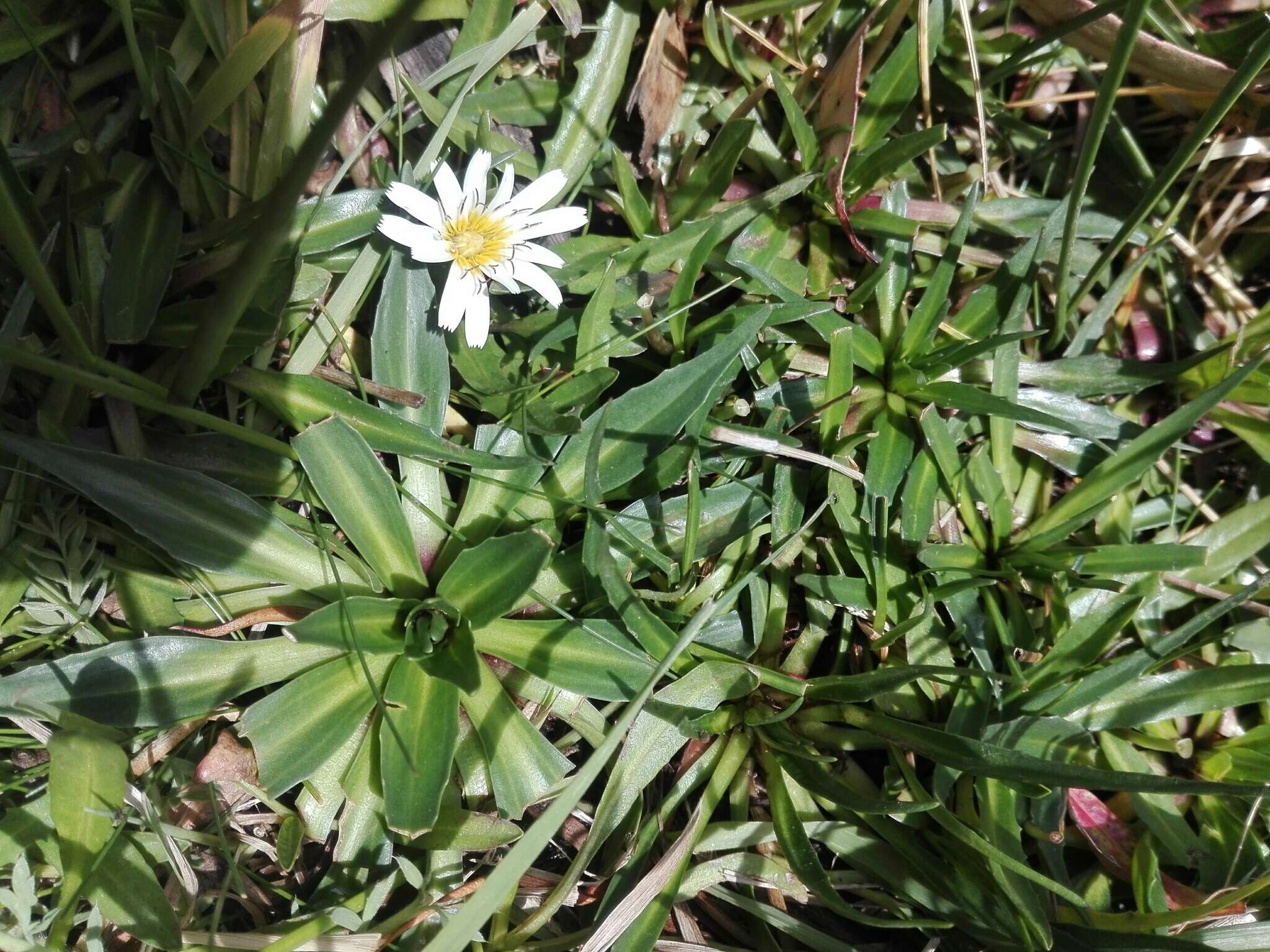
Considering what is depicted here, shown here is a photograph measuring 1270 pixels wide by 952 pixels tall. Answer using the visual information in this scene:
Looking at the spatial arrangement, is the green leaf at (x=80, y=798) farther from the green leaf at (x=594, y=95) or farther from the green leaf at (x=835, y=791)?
the green leaf at (x=594, y=95)

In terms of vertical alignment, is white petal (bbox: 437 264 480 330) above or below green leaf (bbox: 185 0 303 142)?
below

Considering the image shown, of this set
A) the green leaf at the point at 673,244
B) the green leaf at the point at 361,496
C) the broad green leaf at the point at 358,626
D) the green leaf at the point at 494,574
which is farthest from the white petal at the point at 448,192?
the broad green leaf at the point at 358,626

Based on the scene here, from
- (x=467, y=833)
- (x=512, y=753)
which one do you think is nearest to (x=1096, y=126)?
(x=512, y=753)

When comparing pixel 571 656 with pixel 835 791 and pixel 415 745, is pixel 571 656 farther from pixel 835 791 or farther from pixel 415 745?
pixel 835 791

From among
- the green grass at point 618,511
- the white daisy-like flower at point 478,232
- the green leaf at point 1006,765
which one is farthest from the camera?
the white daisy-like flower at point 478,232

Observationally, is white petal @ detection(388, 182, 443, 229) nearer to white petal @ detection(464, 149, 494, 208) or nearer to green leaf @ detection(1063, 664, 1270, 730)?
white petal @ detection(464, 149, 494, 208)

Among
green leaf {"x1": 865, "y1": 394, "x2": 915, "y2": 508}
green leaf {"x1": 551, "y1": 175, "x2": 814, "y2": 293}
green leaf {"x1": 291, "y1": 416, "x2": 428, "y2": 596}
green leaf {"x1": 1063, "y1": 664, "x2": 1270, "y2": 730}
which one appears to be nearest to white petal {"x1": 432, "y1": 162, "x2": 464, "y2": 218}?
green leaf {"x1": 551, "y1": 175, "x2": 814, "y2": 293}
